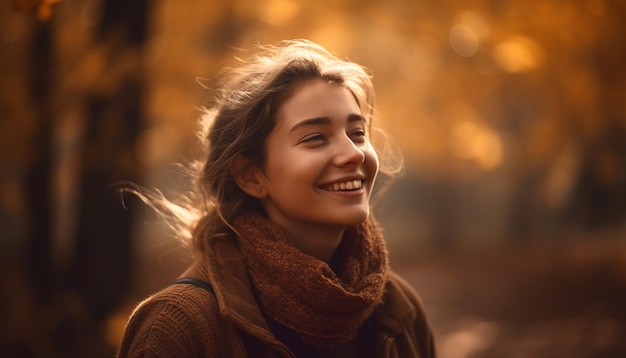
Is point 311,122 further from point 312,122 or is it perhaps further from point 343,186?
point 343,186

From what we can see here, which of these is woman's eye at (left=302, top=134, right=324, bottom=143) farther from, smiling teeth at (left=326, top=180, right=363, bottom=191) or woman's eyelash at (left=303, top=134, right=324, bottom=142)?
smiling teeth at (left=326, top=180, right=363, bottom=191)

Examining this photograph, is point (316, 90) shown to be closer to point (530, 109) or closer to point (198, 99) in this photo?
point (198, 99)

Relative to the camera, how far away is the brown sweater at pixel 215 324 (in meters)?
2.22

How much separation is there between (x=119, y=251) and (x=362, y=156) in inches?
143

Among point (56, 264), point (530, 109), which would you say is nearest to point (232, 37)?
point (56, 264)

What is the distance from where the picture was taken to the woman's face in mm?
2486

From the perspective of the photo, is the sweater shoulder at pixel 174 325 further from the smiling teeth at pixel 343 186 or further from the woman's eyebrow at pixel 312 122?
the woman's eyebrow at pixel 312 122

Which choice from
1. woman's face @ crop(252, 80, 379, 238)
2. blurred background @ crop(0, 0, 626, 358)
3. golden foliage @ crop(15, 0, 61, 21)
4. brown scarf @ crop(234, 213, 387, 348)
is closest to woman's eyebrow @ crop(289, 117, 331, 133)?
woman's face @ crop(252, 80, 379, 238)

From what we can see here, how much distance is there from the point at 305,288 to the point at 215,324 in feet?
1.19

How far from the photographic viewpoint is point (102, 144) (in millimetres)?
5199

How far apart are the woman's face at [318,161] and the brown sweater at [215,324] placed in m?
0.32

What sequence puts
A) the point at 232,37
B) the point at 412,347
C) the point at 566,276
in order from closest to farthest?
the point at 412,347, the point at 232,37, the point at 566,276

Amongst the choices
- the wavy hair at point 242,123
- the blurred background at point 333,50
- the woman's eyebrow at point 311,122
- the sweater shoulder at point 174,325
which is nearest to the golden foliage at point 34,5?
the blurred background at point 333,50

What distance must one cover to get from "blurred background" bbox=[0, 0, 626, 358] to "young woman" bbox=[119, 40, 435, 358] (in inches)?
32.8
